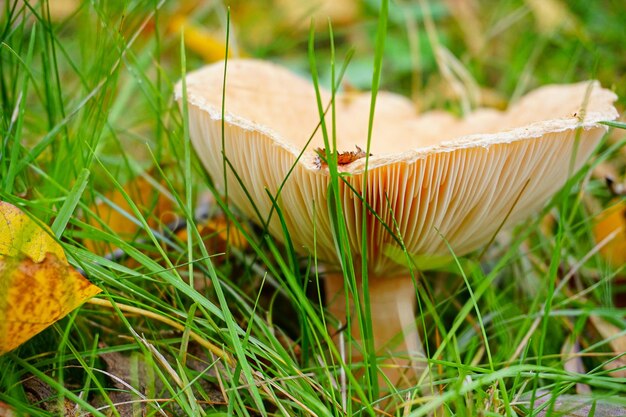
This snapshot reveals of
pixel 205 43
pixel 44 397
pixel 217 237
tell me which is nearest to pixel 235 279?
pixel 217 237

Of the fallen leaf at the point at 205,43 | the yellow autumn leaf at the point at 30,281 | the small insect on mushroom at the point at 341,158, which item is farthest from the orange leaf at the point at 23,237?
the fallen leaf at the point at 205,43

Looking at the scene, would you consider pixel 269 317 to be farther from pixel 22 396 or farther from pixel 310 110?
pixel 310 110

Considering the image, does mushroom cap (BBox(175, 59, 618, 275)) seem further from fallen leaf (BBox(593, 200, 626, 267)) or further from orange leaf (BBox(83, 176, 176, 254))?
fallen leaf (BBox(593, 200, 626, 267))

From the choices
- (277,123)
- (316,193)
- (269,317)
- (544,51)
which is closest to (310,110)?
(277,123)

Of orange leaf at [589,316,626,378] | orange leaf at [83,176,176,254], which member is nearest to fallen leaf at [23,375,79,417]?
orange leaf at [83,176,176,254]

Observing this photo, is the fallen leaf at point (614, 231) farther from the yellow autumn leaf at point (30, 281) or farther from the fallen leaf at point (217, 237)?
the yellow autumn leaf at point (30, 281)

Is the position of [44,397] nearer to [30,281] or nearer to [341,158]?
[30,281]

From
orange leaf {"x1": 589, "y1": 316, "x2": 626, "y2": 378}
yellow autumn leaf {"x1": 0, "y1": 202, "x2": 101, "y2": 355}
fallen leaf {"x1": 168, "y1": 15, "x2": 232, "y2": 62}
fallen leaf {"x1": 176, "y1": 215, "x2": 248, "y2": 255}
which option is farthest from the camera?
fallen leaf {"x1": 168, "y1": 15, "x2": 232, "y2": 62}
